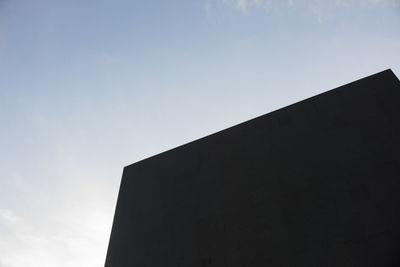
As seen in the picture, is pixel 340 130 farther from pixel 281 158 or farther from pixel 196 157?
pixel 196 157

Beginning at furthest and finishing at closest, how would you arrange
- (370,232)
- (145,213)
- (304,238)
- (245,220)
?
(145,213) → (245,220) → (304,238) → (370,232)

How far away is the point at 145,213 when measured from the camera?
1303 centimetres

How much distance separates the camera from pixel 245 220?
10203 millimetres

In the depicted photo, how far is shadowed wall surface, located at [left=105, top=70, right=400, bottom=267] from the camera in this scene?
8492mm

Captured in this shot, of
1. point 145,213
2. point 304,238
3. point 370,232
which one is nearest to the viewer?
point 370,232

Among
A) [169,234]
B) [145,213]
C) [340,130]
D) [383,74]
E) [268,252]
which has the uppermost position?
[383,74]

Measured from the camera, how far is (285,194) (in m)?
9.91

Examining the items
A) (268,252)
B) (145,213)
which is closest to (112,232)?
(145,213)

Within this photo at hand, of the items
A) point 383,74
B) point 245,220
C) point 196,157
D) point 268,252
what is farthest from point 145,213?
point 383,74

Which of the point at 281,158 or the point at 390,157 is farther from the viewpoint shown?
the point at 281,158

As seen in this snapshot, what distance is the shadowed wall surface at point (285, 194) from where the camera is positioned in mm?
8492

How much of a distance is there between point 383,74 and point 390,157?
13.2ft

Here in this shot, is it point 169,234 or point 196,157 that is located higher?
point 196,157

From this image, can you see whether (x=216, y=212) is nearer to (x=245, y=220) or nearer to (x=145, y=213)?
(x=245, y=220)
